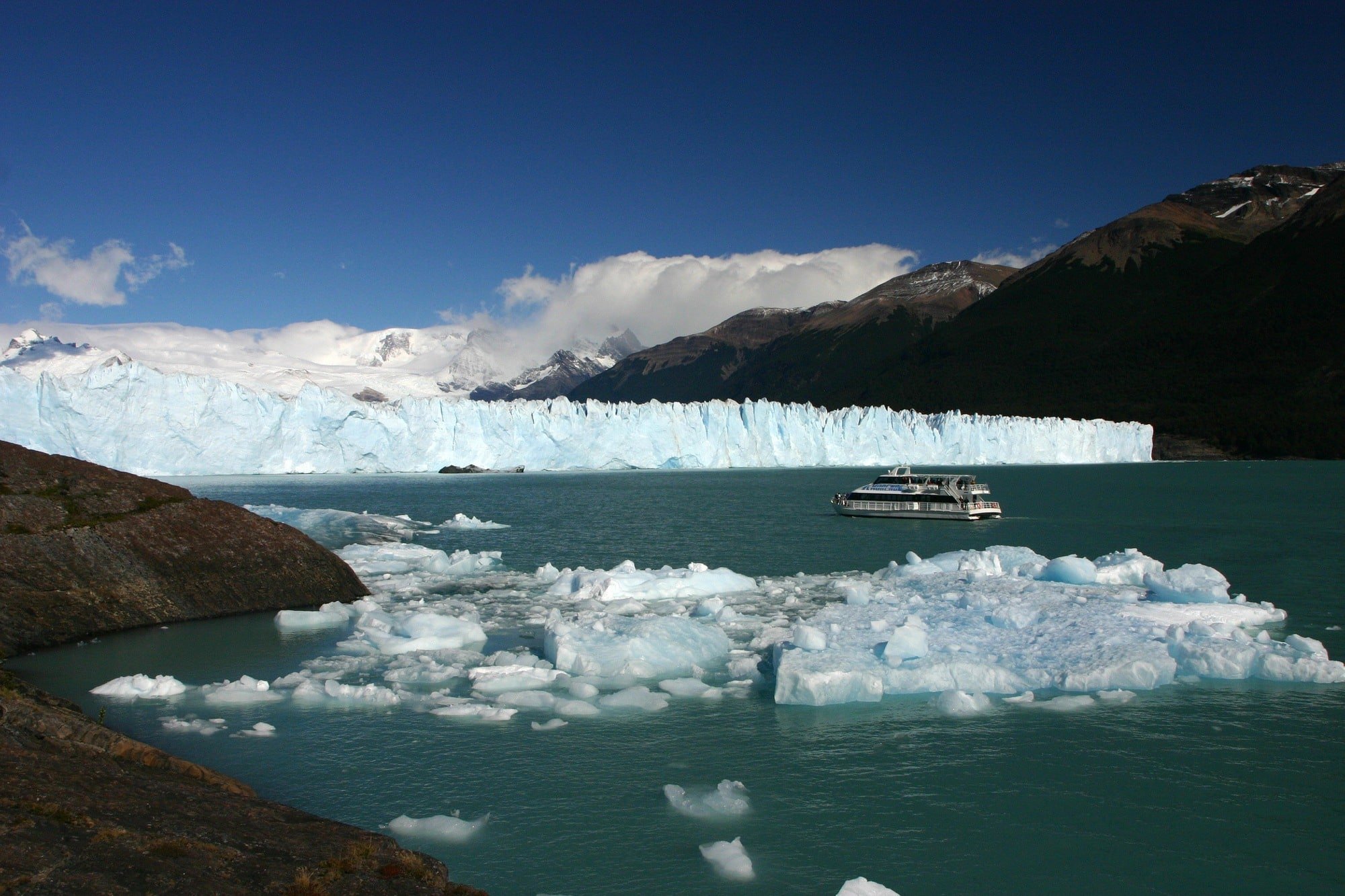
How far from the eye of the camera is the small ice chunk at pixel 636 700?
1039cm

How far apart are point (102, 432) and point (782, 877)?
195ft

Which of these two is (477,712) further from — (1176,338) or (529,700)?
(1176,338)

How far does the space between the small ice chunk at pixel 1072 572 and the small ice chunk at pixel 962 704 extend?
24.9 ft

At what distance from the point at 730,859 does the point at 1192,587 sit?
12231 millimetres

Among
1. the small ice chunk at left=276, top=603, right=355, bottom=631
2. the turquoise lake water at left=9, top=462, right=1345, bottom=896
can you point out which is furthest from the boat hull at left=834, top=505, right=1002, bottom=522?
the small ice chunk at left=276, top=603, right=355, bottom=631

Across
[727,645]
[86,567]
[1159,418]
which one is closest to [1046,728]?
[727,645]

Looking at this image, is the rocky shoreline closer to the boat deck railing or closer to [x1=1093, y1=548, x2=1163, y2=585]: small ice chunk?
[x1=1093, y1=548, x2=1163, y2=585]: small ice chunk

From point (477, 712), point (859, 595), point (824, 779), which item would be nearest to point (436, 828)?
point (477, 712)

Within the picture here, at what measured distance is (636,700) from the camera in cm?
1050

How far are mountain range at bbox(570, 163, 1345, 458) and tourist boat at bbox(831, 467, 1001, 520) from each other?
75.1m

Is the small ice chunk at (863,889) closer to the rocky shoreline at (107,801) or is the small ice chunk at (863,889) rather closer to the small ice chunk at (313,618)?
the rocky shoreline at (107,801)

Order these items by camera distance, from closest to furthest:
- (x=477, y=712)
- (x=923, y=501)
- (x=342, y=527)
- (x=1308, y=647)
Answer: (x=477, y=712)
(x=1308, y=647)
(x=342, y=527)
(x=923, y=501)

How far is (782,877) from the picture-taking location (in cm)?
644

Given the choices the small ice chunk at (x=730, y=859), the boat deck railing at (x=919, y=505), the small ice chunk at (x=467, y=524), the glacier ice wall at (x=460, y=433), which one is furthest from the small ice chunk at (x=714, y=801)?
the glacier ice wall at (x=460, y=433)
